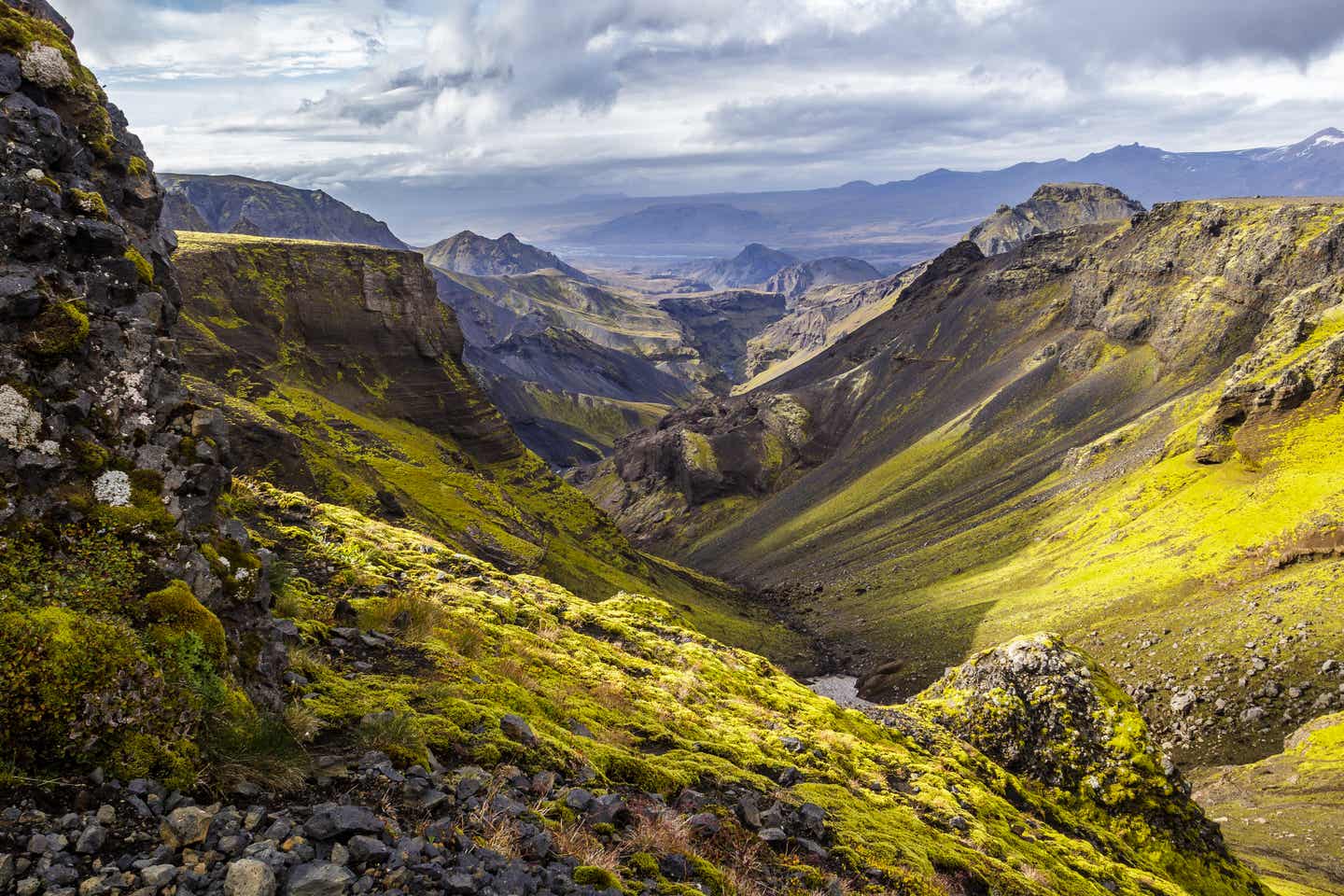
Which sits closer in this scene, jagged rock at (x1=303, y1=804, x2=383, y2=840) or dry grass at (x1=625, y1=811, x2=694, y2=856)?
jagged rock at (x1=303, y1=804, x2=383, y2=840)

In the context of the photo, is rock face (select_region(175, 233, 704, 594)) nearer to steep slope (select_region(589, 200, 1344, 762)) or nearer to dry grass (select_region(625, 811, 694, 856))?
dry grass (select_region(625, 811, 694, 856))

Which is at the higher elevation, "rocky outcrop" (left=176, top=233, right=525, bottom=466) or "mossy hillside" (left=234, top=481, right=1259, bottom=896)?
"rocky outcrop" (left=176, top=233, right=525, bottom=466)

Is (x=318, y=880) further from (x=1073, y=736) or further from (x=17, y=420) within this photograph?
(x=1073, y=736)

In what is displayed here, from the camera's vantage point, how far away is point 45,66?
1224 cm

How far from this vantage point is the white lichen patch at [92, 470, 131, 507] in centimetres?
917

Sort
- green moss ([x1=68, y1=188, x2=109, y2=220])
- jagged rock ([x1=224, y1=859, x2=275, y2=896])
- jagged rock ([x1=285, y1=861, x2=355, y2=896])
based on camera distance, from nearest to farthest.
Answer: jagged rock ([x1=224, y1=859, x2=275, y2=896]) → jagged rock ([x1=285, y1=861, x2=355, y2=896]) → green moss ([x1=68, y1=188, x2=109, y2=220])

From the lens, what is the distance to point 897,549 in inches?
4897

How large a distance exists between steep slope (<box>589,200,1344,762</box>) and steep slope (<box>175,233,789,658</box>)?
29.5 meters

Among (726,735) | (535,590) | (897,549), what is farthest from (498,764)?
(897,549)

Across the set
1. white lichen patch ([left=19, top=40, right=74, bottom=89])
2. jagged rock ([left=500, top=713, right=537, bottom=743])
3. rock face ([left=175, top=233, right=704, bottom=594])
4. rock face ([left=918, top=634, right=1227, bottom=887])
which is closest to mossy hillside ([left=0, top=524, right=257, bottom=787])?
jagged rock ([left=500, top=713, right=537, bottom=743])

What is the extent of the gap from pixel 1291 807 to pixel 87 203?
160 ft

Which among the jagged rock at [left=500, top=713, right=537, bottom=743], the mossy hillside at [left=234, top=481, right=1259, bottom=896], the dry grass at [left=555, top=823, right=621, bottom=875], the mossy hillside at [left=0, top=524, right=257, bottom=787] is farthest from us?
the mossy hillside at [left=234, top=481, right=1259, bottom=896]

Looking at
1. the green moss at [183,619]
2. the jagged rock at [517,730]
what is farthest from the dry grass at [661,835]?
the green moss at [183,619]

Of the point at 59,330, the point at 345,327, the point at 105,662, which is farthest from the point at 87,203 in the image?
the point at 345,327
